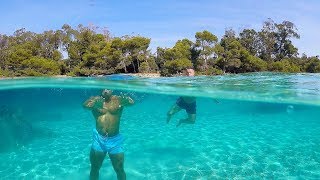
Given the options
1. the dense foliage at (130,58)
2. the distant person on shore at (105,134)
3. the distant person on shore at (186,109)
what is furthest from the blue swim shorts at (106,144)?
the dense foliage at (130,58)

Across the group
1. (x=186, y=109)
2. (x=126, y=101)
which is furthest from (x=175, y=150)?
(x=126, y=101)

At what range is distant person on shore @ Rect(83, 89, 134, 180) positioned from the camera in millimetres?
7949

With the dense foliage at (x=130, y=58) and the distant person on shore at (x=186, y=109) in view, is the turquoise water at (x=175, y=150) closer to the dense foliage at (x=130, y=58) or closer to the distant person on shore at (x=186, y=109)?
the distant person on shore at (x=186, y=109)

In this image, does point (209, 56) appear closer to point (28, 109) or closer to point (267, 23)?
point (267, 23)

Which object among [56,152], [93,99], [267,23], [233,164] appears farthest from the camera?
[267,23]

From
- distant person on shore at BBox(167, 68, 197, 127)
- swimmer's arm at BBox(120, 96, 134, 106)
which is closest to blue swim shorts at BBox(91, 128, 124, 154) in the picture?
swimmer's arm at BBox(120, 96, 134, 106)

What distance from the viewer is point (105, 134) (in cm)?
801

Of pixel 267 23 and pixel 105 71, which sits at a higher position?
pixel 267 23

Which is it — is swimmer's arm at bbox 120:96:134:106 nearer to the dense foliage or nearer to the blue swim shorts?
the blue swim shorts

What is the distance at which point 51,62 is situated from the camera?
45.0 metres

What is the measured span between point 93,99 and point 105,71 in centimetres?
3634

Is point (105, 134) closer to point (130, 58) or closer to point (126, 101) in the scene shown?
point (126, 101)

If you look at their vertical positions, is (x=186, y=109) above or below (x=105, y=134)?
below

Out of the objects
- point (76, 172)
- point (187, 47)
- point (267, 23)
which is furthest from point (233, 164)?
point (267, 23)
